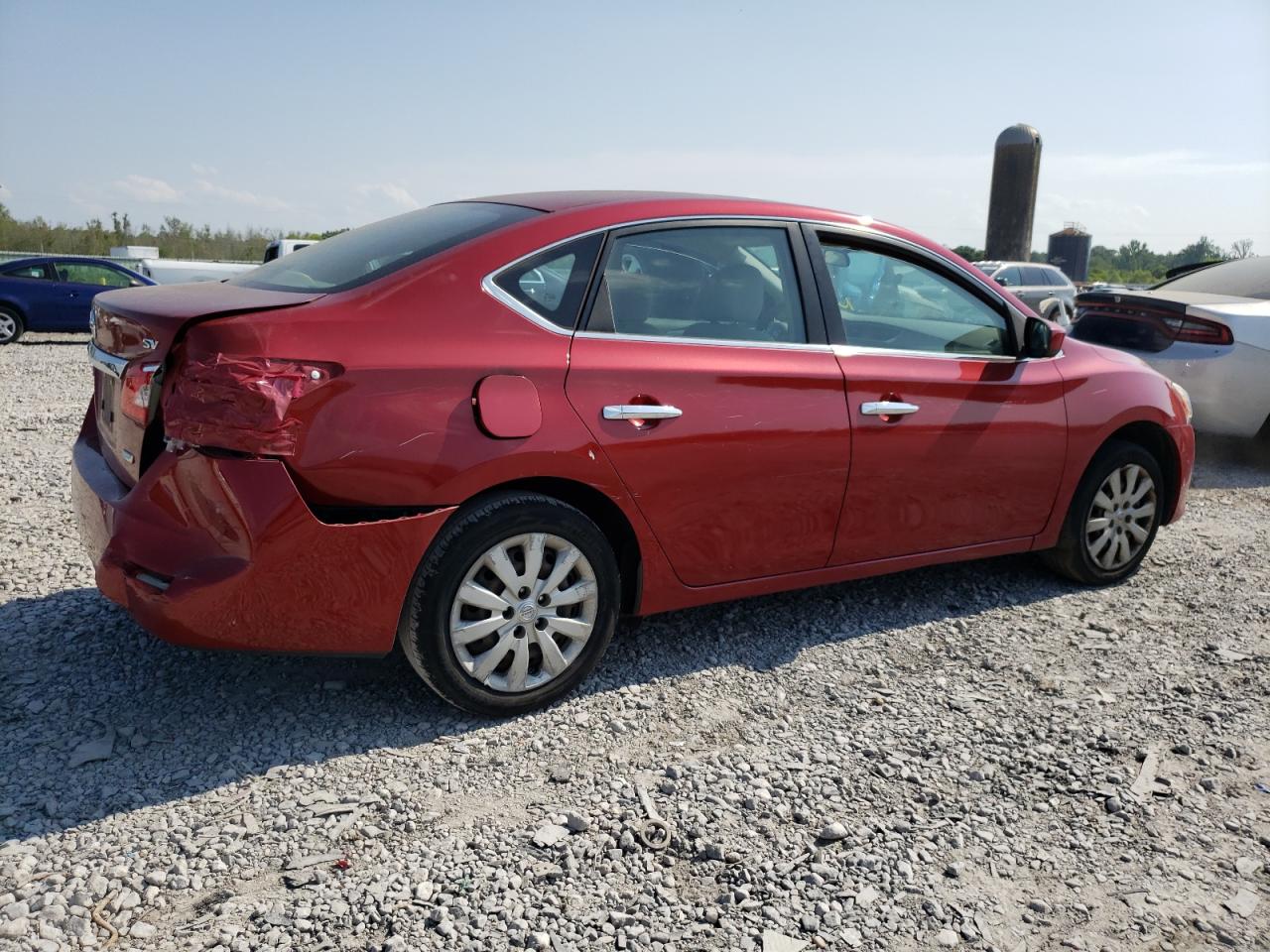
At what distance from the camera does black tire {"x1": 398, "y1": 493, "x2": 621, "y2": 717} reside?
3123mm

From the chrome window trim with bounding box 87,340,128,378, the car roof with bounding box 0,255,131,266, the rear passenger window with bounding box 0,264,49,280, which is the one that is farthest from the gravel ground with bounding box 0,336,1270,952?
the car roof with bounding box 0,255,131,266

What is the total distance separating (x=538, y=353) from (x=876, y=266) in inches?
62.9

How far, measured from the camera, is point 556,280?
3.37 metres

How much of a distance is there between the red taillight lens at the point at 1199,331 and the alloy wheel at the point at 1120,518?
10.4ft

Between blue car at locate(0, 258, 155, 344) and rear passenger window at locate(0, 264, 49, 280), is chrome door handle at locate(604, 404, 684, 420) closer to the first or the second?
blue car at locate(0, 258, 155, 344)

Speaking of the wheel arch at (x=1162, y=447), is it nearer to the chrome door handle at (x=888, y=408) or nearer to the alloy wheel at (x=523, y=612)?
the chrome door handle at (x=888, y=408)

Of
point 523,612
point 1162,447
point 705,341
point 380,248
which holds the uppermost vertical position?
point 380,248

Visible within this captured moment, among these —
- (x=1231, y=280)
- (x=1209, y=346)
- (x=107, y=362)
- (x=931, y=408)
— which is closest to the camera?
(x=107, y=362)

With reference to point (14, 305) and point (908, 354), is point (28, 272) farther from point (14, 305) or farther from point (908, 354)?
point (908, 354)

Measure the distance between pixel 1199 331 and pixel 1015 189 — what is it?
2059 centimetres

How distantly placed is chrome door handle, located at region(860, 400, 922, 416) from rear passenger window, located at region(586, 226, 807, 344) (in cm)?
36

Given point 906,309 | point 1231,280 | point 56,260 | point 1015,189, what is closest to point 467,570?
point 906,309

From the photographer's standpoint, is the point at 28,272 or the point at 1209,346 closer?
the point at 1209,346

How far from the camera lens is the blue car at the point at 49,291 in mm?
15367
